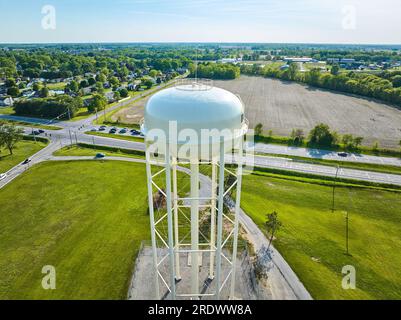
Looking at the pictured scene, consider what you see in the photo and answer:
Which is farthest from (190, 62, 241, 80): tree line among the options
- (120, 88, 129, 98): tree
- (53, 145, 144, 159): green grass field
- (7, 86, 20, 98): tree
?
(53, 145, 144, 159): green grass field

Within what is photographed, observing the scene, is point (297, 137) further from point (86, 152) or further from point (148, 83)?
point (148, 83)

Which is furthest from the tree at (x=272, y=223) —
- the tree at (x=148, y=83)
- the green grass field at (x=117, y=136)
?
the tree at (x=148, y=83)

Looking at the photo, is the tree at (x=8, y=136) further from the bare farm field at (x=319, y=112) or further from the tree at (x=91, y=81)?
the tree at (x=91, y=81)

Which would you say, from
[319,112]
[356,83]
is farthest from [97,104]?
[356,83]

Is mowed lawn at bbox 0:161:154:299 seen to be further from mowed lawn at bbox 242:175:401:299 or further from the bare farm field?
the bare farm field

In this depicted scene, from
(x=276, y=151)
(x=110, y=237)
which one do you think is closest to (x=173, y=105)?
(x=110, y=237)

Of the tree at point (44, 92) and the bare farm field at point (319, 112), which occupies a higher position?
the tree at point (44, 92)
